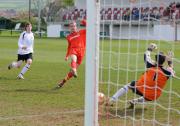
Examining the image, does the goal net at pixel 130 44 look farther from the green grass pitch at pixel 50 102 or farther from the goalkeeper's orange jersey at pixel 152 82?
the goalkeeper's orange jersey at pixel 152 82

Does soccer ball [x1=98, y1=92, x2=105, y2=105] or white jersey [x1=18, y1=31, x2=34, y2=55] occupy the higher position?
white jersey [x1=18, y1=31, x2=34, y2=55]

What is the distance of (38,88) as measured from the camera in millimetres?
12453

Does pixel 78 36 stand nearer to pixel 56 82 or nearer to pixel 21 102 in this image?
pixel 56 82

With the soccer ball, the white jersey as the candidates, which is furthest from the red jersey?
the soccer ball

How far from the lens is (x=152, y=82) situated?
884cm

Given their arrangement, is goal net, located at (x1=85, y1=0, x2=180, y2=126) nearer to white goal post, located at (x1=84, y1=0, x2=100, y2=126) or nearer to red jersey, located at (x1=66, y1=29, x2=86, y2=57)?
white goal post, located at (x1=84, y1=0, x2=100, y2=126)

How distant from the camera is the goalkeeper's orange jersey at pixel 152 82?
870 cm

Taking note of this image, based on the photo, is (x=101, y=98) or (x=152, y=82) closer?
(x=101, y=98)

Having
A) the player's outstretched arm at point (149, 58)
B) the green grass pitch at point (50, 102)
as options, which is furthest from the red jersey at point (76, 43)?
the player's outstretched arm at point (149, 58)

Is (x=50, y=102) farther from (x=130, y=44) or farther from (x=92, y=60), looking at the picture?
(x=92, y=60)

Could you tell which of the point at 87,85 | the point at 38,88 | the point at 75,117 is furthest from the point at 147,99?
the point at 38,88

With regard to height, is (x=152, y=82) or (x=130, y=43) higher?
(x=130, y=43)

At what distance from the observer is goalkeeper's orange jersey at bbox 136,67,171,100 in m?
8.70

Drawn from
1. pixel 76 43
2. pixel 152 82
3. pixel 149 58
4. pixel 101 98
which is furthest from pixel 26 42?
pixel 101 98
